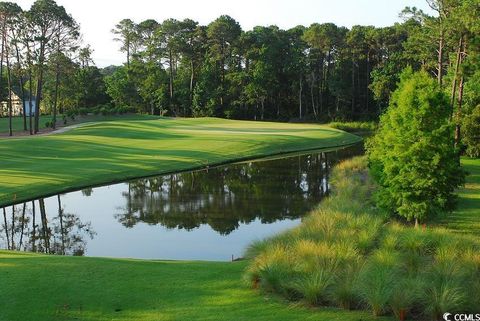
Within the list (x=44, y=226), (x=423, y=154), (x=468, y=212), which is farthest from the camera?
(x=44, y=226)

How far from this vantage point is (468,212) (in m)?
19.2

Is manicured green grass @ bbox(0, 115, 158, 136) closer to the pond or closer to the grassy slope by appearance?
the pond

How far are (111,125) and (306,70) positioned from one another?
4212 centimetres

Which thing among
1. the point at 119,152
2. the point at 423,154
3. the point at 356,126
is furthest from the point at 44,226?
the point at 356,126

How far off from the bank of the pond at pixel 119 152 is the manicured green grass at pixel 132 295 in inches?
551

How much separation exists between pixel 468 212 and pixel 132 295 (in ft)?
49.9

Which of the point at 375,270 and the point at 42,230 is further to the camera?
the point at 42,230

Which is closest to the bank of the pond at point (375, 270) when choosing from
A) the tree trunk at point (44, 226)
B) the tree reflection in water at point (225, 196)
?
the tree reflection in water at point (225, 196)

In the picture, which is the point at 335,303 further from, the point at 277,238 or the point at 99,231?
the point at 99,231

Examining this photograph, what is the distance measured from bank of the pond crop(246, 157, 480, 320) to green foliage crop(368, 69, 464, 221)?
14.0 ft

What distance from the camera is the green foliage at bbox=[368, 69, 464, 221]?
16250 millimetres

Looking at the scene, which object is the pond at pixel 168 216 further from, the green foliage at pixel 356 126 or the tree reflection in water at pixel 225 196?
the green foliage at pixel 356 126

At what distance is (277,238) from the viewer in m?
12.4

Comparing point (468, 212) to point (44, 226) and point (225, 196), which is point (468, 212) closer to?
point (225, 196)
